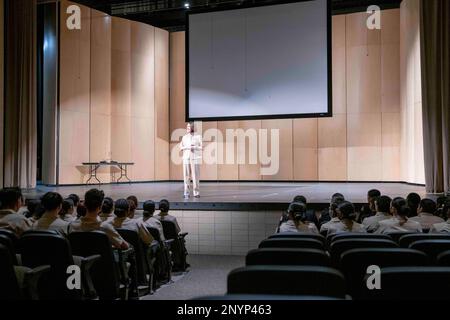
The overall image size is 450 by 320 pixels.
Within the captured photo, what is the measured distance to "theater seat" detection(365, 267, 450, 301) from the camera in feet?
4.83

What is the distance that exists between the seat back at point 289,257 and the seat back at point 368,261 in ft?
0.57

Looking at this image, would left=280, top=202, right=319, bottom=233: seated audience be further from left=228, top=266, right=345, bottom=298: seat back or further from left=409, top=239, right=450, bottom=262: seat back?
left=228, top=266, right=345, bottom=298: seat back

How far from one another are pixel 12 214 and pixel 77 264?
1.09 meters

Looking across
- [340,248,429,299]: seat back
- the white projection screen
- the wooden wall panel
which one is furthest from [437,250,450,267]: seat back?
the wooden wall panel

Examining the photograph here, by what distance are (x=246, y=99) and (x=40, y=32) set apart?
21.7ft

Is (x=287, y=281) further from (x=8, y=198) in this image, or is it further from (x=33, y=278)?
(x=8, y=198)

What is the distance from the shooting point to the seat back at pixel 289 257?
2.03m

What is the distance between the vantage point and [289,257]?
2031 millimetres

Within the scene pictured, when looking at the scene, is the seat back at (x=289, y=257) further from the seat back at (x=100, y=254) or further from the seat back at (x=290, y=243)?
the seat back at (x=100, y=254)

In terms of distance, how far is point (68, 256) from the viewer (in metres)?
2.67

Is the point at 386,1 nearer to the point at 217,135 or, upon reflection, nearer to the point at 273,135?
the point at 273,135

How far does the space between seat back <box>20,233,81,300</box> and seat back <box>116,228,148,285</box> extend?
3.10 ft

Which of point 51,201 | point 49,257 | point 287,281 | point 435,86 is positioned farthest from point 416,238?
point 435,86
